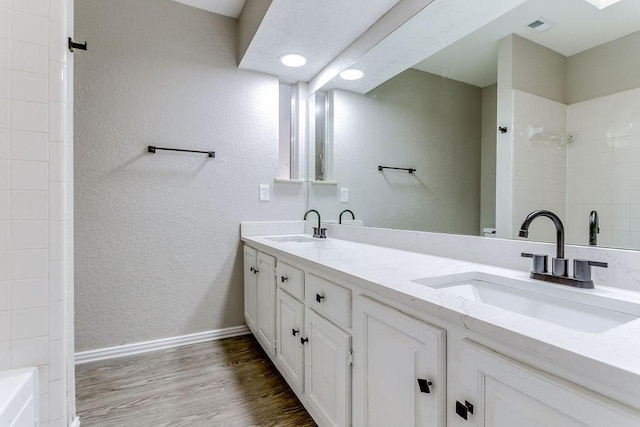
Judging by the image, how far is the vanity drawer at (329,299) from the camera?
3.49ft

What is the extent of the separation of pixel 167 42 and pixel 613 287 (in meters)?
2.65

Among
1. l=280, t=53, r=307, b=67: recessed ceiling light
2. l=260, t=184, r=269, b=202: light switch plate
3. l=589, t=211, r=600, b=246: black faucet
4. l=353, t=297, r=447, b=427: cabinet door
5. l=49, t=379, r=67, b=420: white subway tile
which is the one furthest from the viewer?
l=260, t=184, r=269, b=202: light switch plate

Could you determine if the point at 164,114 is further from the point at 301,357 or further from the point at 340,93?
the point at 301,357

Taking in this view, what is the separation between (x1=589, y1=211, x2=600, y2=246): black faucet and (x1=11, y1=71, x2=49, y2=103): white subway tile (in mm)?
1801

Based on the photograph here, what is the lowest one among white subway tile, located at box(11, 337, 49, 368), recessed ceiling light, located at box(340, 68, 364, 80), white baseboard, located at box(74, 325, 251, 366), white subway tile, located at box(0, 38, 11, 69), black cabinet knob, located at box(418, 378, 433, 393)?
white baseboard, located at box(74, 325, 251, 366)

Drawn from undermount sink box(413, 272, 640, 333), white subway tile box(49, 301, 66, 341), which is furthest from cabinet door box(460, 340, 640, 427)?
white subway tile box(49, 301, 66, 341)

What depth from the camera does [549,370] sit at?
51 cm

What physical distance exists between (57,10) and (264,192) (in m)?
1.54

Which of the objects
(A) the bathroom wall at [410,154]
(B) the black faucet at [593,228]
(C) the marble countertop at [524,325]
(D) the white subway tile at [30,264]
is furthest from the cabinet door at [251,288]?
(B) the black faucet at [593,228]

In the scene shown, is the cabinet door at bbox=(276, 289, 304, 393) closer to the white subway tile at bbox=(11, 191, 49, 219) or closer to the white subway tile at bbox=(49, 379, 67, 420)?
the white subway tile at bbox=(49, 379, 67, 420)

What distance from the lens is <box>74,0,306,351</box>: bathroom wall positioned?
1953mm

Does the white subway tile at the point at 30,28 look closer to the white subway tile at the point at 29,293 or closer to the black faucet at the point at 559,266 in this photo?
the white subway tile at the point at 29,293

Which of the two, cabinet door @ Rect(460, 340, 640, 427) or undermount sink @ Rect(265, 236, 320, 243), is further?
undermount sink @ Rect(265, 236, 320, 243)

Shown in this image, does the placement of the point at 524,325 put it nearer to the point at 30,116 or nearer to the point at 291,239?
the point at 30,116
